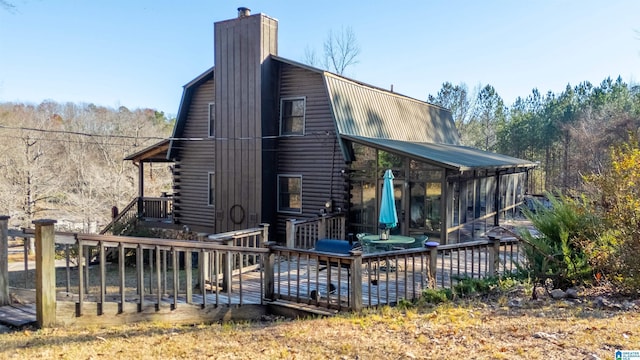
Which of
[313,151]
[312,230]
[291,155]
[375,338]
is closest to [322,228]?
[312,230]

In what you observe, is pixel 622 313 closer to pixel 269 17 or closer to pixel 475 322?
pixel 475 322

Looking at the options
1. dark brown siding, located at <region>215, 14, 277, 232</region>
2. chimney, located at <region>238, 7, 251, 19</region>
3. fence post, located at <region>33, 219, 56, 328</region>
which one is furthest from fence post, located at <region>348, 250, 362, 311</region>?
chimney, located at <region>238, 7, 251, 19</region>

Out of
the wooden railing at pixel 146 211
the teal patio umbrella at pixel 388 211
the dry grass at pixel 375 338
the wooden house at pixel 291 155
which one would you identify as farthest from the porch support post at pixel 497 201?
the wooden railing at pixel 146 211

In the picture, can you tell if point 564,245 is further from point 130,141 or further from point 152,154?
point 130,141

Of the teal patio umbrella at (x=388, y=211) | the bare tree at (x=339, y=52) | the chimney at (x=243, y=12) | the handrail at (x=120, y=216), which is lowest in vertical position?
the handrail at (x=120, y=216)

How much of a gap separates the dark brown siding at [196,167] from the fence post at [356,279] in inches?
413

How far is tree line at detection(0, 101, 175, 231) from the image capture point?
2380 cm

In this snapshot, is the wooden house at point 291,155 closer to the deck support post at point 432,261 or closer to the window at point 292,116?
the window at point 292,116

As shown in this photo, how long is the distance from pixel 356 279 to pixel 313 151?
8.21m

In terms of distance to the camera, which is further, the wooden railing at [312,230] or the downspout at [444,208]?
the downspout at [444,208]

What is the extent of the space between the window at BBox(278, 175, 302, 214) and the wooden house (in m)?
0.03

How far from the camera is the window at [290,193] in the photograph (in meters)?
14.5

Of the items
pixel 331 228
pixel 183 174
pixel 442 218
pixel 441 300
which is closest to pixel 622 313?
pixel 441 300

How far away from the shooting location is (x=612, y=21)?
628 inches
